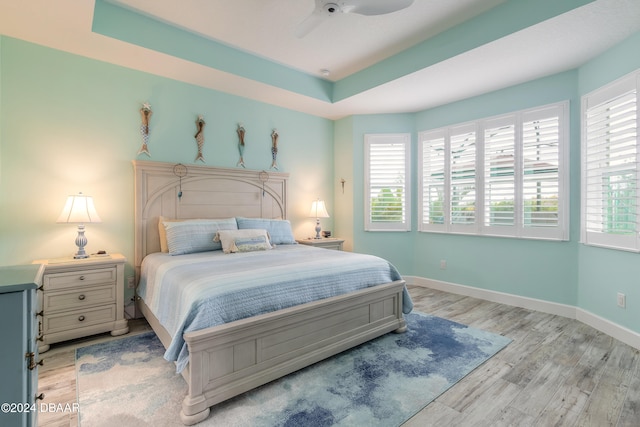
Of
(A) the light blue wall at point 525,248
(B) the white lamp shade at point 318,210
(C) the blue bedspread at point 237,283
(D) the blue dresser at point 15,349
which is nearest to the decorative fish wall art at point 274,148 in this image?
(B) the white lamp shade at point 318,210

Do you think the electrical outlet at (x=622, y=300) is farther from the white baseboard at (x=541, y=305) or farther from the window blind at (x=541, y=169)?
the window blind at (x=541, y=169)

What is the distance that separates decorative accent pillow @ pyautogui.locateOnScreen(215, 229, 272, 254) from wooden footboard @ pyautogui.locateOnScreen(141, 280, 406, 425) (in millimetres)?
929

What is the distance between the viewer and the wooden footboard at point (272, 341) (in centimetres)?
175

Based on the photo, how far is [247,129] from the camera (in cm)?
416

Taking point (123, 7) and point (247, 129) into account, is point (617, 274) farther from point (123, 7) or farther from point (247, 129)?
point (123, 7)

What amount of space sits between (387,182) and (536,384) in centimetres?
321

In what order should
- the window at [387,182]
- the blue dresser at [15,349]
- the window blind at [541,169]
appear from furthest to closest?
the window at [387,182]
the window blind at [541,169]
the blue dresser at [15,349]

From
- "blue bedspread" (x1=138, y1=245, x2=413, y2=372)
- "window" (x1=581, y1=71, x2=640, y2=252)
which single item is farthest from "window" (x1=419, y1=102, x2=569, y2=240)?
"blue bedspread" (x1=138, y1=245, x2=413, y2=372)

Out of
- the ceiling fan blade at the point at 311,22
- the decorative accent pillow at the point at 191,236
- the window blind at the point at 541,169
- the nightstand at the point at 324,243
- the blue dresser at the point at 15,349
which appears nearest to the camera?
the blue dresser at the point at 15,349

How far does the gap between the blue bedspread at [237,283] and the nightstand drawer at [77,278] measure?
305mm

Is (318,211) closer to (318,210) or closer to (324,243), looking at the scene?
(318,210)

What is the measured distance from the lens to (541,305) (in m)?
3.58

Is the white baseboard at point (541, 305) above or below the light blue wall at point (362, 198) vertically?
below

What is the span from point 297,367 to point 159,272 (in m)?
1.39
